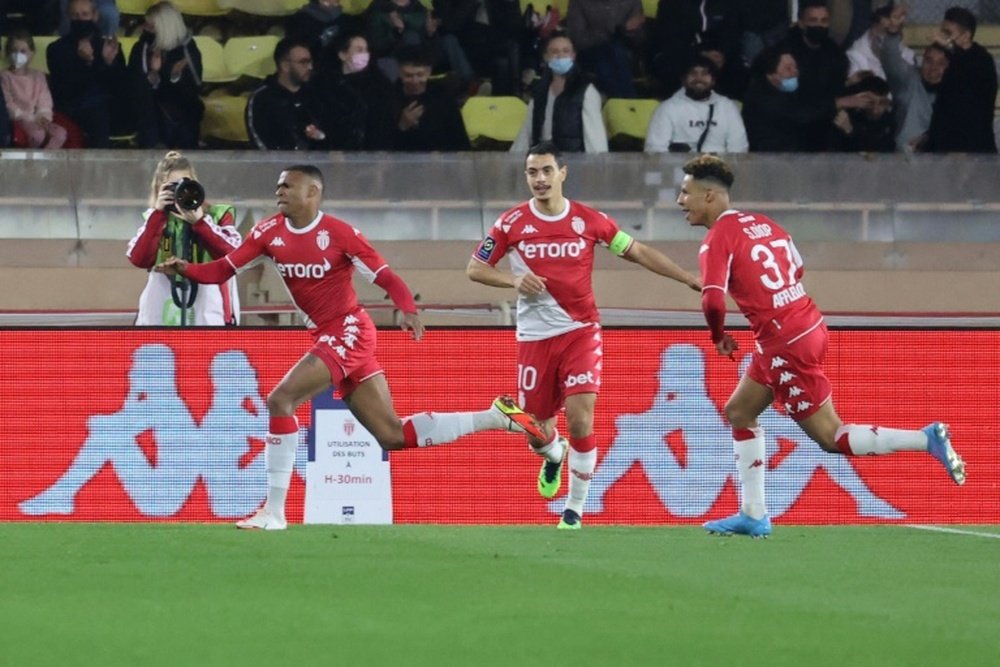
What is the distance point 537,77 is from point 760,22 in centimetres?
253

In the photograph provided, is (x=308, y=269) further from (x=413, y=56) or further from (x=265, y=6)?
(x=265, y=6)

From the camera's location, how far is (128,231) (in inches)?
695

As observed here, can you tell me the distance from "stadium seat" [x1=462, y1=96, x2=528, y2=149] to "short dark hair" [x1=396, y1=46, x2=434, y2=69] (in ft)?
2.16

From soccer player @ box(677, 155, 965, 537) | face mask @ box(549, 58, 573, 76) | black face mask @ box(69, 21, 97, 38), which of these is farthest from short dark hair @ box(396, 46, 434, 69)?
soccer player @ box(677, 155, 965, 537)

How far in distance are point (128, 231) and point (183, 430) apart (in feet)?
13.5

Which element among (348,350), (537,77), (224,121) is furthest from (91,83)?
(348,350)

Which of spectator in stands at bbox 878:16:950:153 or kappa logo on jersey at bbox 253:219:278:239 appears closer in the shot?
kappa logo on jersey at bbox 253:219:278:239

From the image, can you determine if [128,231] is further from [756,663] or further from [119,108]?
[756,663]

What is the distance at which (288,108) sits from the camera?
1873 cm

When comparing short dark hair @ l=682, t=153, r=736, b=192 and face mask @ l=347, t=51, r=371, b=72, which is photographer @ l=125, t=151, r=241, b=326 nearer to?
short dark hair @ l=682, t=153, r=736, b=192

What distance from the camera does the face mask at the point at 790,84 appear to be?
63.6 ft

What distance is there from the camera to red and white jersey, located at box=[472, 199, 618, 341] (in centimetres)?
1188

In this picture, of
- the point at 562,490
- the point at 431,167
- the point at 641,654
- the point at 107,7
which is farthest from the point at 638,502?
the point at 107,7

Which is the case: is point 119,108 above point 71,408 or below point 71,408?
above
